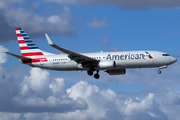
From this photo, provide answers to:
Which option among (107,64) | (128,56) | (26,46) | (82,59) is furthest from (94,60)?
(26,46)

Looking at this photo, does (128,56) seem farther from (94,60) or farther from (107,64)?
(94,60)

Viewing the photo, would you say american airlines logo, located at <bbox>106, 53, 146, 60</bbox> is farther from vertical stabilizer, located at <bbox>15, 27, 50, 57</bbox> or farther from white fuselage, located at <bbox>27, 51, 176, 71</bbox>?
vertical stabilizer, located at <bbox>15, 27, 50, 57</bbox>

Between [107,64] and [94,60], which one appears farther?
[94,60]

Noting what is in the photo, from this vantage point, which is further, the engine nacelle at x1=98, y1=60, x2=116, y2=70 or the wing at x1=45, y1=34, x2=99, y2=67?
the engine nacelle at x1=98, y1=60, x2=116, y2=70

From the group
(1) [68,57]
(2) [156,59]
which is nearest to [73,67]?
(1) [68,57]

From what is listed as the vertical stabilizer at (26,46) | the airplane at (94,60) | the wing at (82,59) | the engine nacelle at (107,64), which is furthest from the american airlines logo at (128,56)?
the vertical stabilizer at (26,46)

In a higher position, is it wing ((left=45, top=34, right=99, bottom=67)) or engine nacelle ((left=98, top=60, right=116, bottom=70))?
wing ((left=45, top=34, right=99, bottom=67))

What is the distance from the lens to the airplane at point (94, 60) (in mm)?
54219

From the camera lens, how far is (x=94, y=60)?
55688 mm

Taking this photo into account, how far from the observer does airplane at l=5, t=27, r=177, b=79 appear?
178 ft

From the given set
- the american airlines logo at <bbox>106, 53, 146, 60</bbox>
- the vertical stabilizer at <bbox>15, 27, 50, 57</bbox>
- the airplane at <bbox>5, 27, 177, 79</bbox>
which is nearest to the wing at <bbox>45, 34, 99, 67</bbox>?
the airplane at <bbox>5, 27, 177, 79</bbox>

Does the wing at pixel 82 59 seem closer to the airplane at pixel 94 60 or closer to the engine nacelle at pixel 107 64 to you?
the airplane at pixel 94 60

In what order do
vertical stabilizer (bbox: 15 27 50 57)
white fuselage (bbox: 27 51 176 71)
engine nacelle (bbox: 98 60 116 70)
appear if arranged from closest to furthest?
white fuselage (bbox: 27 51 176 71) → engine nacelle (bbox: 98 60 116 70) → vertical stabilizer (bbox: 15 27 50 57)

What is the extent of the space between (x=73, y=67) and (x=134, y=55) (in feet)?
41.5
